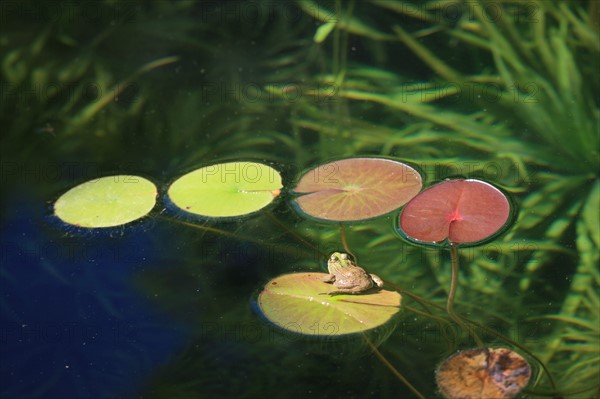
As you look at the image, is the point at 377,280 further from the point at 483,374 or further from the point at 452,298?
the point at 483,374

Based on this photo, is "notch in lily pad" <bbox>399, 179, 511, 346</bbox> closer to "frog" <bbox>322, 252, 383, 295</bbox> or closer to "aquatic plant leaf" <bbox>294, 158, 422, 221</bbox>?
"aquatic plant leaf" <bbox>294, 158, 422, 221</bbox>

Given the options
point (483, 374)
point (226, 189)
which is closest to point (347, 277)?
point (483, 374)

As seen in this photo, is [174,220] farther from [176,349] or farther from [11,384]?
[11,384]

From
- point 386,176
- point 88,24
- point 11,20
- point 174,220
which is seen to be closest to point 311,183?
point 386,176

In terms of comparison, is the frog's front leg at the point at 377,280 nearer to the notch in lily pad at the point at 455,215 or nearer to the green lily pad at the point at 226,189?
the notch in lily pad at the point at 455,215

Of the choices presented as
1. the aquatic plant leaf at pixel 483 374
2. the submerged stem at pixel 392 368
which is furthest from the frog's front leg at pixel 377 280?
the aquatic plant leaf at pixel 483 374

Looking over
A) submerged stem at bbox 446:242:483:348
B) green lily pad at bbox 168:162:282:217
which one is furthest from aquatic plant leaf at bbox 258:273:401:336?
green lily pad at bbox 168:162:282:217
